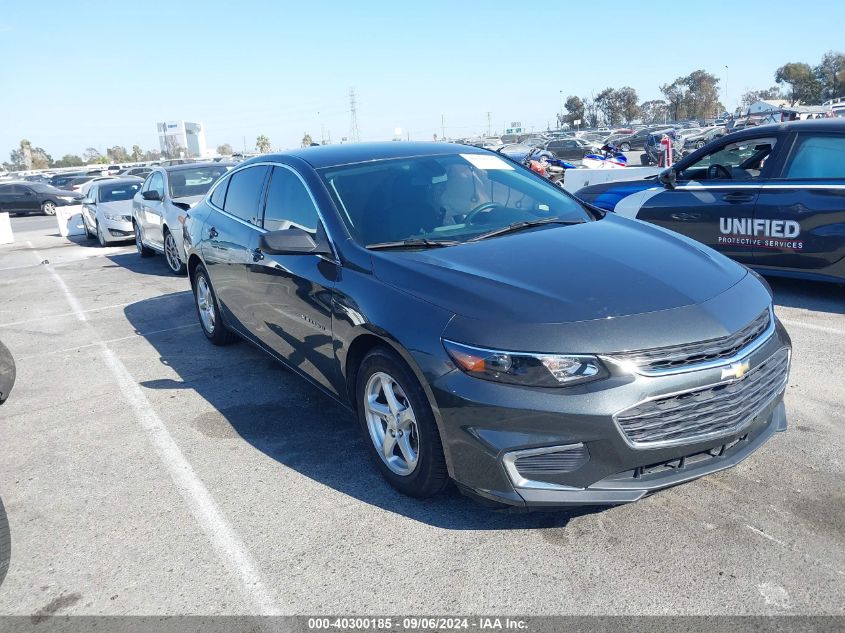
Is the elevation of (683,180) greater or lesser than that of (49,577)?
greater

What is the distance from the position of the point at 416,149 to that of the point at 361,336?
174 cm

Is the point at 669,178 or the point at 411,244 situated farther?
the point at 669,178

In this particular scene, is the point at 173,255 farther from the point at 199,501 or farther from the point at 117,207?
the point at 199,501

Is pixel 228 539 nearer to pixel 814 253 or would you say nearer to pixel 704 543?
pixel 704 543

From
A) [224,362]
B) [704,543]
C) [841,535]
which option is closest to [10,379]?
[224,362]

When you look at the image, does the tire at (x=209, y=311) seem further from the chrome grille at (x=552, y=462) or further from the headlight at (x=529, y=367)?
the chrome grille at (x=552, y=462)

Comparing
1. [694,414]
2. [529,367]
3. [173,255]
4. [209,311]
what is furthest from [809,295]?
[173,255]

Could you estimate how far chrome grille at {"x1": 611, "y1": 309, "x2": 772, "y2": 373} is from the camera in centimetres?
279

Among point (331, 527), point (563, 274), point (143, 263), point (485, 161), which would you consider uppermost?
point (485, 161)

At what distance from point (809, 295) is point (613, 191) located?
2380 millimetres

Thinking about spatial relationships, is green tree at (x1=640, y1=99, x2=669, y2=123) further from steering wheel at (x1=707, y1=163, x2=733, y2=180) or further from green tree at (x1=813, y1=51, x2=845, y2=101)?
steering wheel at (x1=707, y1=163, x2=733, y2=180)

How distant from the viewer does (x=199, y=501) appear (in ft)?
12.1

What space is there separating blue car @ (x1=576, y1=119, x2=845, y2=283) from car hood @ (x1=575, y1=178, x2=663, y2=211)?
0.66ft

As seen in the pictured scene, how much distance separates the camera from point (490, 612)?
2.68 m
